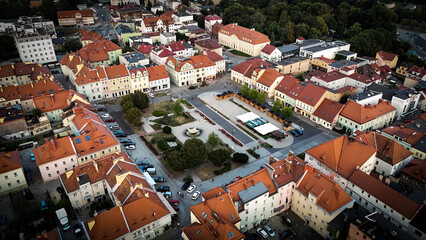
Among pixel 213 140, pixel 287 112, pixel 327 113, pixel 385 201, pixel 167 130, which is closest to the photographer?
pixel 385 201

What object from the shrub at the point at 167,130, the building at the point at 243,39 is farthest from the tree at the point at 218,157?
the building at the point at 243,39

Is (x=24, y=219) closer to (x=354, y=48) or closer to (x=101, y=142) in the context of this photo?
(x=101, y=142)

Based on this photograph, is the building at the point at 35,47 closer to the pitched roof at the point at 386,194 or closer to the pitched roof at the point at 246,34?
the pitched roof at the point at 246,34

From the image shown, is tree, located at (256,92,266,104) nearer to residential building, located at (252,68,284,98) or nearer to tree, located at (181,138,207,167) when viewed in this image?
residential building, located at (252,68,284,98)

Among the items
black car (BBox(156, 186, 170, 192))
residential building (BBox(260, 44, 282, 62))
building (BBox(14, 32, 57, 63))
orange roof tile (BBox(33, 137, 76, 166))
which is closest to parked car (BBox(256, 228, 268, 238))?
black car (BBox(156, 186, 170, 192))

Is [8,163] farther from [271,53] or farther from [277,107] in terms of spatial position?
[271,53]

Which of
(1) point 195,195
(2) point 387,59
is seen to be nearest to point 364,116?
(1) point 195,195

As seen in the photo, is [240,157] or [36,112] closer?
[240,157]
